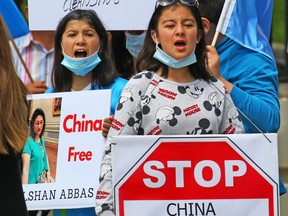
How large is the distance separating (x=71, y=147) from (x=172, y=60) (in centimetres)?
115

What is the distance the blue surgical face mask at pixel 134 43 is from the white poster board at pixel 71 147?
0.92 metres

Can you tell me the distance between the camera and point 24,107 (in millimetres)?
4422

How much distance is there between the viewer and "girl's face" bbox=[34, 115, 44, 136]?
6.28 meters

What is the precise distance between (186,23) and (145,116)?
57 centimetres

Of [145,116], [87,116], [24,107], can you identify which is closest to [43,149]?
[87,116]

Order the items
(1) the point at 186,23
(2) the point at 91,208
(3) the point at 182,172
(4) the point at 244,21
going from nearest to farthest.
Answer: (3) the point at 182,172 < (1) the point at 186,23 < (2) the point at 91,208 < (4) the point at 244,21

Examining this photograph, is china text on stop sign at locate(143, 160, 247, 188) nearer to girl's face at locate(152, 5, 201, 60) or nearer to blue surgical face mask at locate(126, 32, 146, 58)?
girl's face at locate(152, 5, 201, 60)

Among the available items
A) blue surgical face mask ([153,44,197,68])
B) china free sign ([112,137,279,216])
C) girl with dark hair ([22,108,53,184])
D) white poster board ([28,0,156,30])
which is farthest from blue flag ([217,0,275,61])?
china free sign ([112,137,279,216])

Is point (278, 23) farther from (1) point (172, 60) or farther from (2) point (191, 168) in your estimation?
(2) point (191, 168)

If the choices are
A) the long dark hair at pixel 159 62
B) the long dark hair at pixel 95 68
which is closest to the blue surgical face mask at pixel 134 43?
the long dark hair at pixel 95 68

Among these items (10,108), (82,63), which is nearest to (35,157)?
(82,63)

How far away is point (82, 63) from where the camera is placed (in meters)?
6.36

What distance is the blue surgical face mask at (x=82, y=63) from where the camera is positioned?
250 inches

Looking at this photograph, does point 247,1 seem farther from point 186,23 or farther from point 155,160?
point 155,160
